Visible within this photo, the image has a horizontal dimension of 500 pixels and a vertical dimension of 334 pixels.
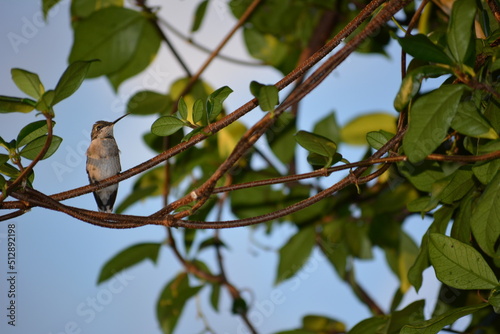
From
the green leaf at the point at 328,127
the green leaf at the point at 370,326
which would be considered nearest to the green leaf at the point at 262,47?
the green leaf at the point at 328,127

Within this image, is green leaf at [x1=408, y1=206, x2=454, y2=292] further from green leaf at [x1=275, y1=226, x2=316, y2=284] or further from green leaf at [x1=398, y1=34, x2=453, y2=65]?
green leaf at [x1=275, y1=226, x2=316, y2=284]

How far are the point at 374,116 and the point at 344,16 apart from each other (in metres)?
0.42

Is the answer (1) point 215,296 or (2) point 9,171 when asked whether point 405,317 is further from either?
(1) point 215,296

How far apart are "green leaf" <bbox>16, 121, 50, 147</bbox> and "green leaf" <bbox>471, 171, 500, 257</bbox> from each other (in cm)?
77

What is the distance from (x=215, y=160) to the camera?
6.98 ft

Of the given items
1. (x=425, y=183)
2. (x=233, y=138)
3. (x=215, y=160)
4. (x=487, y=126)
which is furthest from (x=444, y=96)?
(x=215, y=160)

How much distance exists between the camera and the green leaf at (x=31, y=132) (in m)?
0.97

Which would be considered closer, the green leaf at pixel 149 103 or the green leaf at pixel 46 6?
the green leaf at pixel 46 6

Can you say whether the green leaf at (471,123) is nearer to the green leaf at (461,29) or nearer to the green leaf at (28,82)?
the green leaf at (461,29)

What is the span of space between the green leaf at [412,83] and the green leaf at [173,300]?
1.38 m

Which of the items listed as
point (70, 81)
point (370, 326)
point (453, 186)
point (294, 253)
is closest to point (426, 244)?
point (453, 186)

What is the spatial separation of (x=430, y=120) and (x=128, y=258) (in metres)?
1.39

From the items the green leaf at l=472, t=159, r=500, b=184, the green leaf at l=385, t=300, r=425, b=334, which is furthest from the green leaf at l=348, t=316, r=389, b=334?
the green leaf at l=472, t=159, r=500, b=184

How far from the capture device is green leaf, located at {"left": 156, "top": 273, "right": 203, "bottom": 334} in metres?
2.04
